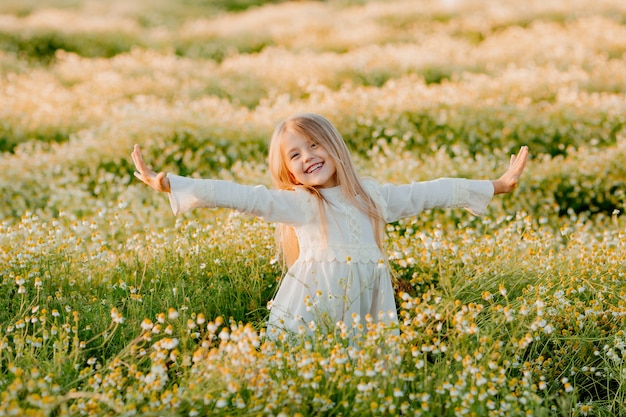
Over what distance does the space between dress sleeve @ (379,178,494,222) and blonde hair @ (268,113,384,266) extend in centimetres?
14

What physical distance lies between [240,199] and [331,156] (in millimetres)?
630

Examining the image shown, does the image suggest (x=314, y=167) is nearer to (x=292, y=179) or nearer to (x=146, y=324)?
(x=292, y=179)

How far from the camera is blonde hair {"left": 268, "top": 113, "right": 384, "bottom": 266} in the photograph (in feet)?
13.5

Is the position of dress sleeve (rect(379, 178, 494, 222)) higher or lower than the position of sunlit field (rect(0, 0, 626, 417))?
higher

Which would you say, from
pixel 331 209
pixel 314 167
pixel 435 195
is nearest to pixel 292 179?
pixel 314 167

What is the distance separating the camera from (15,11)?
24.6 metres

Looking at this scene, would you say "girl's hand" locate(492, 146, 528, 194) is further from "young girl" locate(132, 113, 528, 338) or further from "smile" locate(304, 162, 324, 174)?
"smile" locate(304, 162, 324, 174)

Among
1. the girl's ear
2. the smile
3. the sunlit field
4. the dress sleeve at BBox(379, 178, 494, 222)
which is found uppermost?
the smile

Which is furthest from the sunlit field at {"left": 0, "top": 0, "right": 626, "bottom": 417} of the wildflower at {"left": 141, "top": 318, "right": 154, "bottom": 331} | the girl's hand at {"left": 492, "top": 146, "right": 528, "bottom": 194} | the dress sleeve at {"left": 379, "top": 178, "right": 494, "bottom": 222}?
the girl's hand at {"left": 492, "top": 146, "right": 528, "bottom": 194}

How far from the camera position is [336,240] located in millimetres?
4043

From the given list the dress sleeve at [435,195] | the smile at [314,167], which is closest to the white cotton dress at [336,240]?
the dress sleeve at [435,195]

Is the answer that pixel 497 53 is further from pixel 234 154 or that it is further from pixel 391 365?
pixel 391 365

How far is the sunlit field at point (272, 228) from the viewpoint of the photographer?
3.11m

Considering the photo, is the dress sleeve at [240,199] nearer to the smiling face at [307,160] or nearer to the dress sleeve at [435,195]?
the smiling face at [307,160]
